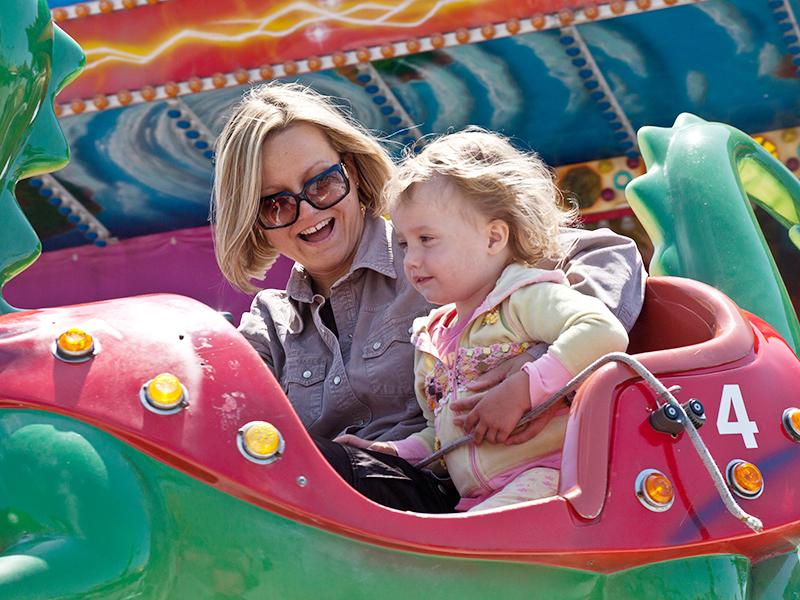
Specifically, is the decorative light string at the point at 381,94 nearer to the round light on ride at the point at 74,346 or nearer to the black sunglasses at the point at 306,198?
the black sunglasses at the point at 306,198

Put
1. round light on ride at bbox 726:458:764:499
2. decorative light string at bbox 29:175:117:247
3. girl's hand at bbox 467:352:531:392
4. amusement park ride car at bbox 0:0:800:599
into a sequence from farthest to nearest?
1. decorative light string at bbox 29:175:117:247
2. girl's hand at bbox 467:352:531:392
3. round light on ride at bbox 726:458:764:499
4. amusement park ride car at bbox 0:0:800:599

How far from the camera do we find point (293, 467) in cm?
110

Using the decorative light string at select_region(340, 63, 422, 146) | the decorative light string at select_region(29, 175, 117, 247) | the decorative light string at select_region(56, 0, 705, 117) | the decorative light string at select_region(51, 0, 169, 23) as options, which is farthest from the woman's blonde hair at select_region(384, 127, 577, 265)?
the decorative light string at select_region(29, 175, 117, 247)

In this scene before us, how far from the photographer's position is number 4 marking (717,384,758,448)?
131 cm

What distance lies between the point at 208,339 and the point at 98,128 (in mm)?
3827

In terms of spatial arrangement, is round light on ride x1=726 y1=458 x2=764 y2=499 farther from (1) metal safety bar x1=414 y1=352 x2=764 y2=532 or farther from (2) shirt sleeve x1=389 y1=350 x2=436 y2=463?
(2) shirt sleeve x1=389 y1=350 x2=436 y2=463

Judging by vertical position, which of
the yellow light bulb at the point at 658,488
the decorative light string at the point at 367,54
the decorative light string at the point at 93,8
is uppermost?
the decorative light string at the point at 93,8

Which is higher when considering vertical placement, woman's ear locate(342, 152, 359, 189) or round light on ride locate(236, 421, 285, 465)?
woman's ear locate(342, 152, 359, 189)

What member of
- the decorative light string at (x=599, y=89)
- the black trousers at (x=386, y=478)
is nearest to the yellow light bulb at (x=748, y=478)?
the black trousers at (x=386, y=478)

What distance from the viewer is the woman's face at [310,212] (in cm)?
173

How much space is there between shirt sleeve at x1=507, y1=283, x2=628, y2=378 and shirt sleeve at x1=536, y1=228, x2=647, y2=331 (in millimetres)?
112

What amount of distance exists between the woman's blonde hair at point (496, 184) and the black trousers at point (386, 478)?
0.29 metres

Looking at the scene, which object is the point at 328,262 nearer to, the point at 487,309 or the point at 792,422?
the point at 487,309

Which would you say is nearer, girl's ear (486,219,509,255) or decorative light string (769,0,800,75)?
girl's ear (486,219,509,255)
